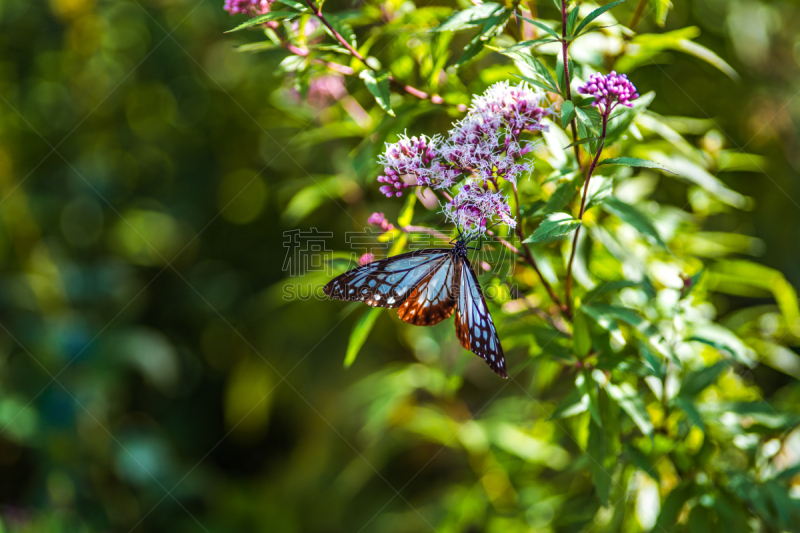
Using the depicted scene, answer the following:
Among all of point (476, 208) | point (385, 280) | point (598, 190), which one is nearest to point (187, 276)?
point (385, 280)

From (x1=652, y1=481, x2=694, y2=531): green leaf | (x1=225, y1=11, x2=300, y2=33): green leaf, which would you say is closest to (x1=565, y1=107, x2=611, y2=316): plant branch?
(x1=652, y1=481, x2=694, y2=531): green leaf

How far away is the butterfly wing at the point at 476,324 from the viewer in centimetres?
78

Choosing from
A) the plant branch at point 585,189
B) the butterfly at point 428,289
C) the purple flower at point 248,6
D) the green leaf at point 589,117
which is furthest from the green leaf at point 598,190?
the purple flower at point 248,6

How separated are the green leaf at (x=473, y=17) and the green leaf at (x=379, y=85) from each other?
0.15 m

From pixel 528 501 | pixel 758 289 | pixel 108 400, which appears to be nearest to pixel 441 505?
pixel 528 501

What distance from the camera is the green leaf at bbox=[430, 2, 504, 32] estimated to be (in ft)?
2.78

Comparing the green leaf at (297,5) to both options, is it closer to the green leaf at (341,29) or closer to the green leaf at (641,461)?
the green leaf at (341,29)

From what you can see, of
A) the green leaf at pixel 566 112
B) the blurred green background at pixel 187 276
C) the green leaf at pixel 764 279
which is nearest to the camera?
the green leaf at pixel 566 112

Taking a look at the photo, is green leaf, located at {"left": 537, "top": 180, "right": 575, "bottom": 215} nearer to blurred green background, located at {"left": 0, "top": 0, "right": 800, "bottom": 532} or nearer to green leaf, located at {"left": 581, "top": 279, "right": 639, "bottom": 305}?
green leaf, located at {"left": 581, "top": 279, "right": 639, "bottom": 305}

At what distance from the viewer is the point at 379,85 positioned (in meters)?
0.92

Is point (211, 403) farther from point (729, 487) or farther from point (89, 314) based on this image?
point (729, 487)

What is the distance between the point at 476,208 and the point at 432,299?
0.19 meters

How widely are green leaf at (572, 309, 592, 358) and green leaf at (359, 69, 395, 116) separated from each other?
54 centimetres

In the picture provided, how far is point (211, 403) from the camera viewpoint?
2.37 meters
